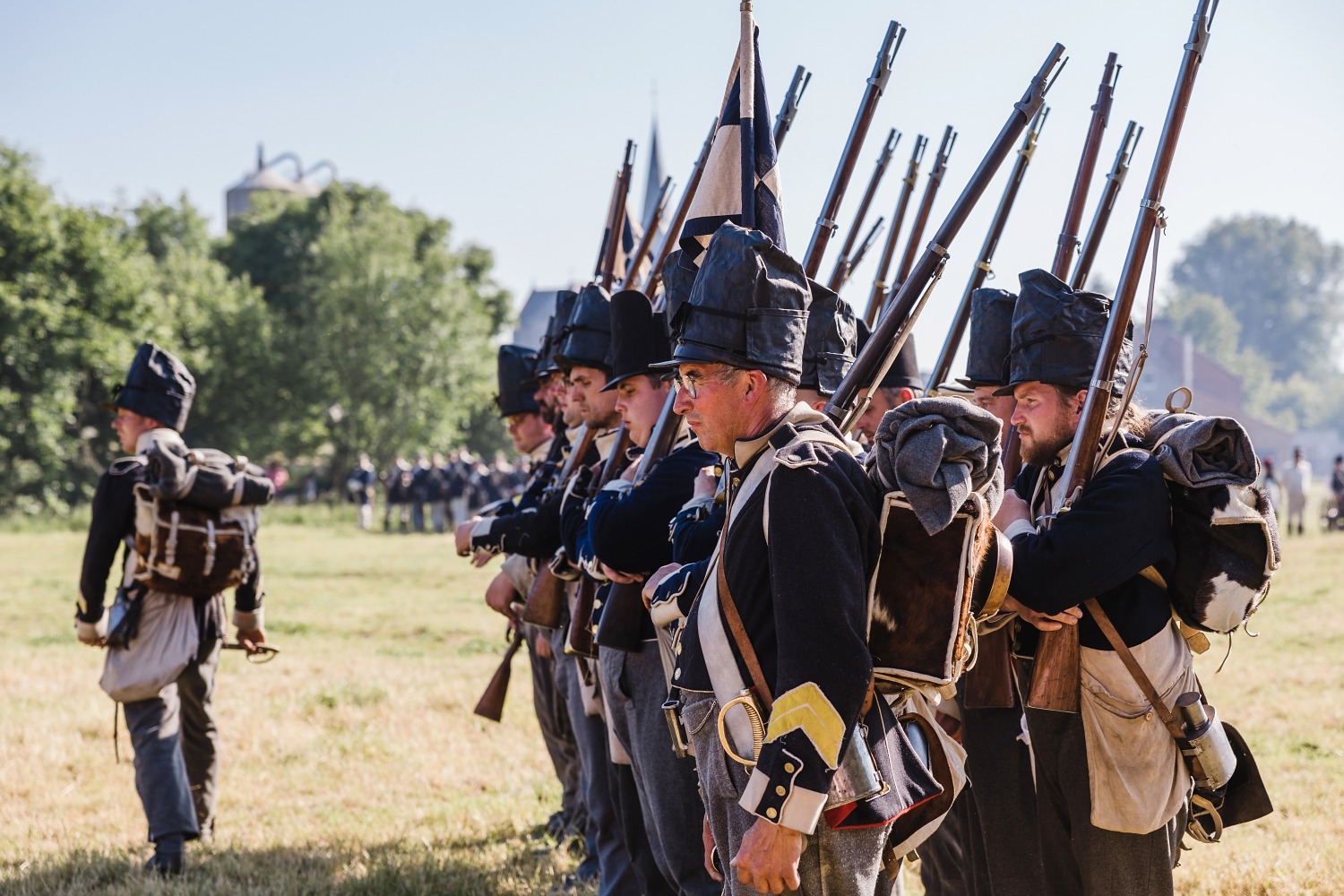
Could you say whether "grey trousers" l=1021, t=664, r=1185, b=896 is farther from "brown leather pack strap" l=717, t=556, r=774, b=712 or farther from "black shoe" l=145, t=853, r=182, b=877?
"black shoe" l=145, t=853, r=182, b=877

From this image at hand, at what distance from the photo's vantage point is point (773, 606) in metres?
2.63

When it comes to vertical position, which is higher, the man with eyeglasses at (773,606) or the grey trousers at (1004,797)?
the man with eyeglasses at (773,606)

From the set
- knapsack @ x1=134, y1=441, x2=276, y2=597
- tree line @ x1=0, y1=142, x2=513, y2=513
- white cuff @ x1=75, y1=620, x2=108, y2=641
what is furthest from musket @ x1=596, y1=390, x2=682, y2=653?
tree line @ x1=0, y1=142, x2=513, y2=513

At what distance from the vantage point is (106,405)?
598 centimetres

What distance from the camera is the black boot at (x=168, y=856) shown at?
18.3 feet

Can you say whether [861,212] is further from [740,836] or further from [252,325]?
[252,325]

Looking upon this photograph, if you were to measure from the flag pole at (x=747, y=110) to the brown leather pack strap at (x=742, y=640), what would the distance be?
1085mm

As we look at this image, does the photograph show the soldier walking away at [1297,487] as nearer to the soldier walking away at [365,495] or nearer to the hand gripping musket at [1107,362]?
the soldier walking away at [365,495]

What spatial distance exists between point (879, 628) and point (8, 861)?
509cm

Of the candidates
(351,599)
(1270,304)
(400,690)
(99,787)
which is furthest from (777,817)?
(1270,304)

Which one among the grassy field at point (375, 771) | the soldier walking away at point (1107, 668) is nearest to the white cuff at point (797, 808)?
the soldier walking away at point (1107, 668)

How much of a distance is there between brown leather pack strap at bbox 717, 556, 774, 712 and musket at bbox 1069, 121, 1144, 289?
2437mm

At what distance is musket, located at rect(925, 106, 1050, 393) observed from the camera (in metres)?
4.80

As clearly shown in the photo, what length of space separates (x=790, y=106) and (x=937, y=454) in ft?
9.23
